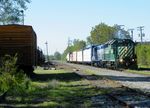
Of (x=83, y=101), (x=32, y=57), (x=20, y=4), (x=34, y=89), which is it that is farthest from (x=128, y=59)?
(x=83, y=101)

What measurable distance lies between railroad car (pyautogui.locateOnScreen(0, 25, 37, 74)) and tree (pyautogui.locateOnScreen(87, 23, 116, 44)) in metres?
112

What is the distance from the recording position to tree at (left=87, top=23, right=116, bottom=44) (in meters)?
145

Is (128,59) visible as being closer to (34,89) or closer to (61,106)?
(34,89)

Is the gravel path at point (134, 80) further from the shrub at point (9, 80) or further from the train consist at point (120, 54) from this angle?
the train consist at point (120, 54)

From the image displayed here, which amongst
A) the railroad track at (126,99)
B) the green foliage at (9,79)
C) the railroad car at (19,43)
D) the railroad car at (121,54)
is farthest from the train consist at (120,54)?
the green foliage at (9,79)

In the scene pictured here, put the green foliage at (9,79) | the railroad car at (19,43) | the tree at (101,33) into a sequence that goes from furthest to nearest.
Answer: the tree at (101,33) → the railroad car at (19,43) → the green foliage at (9,79)

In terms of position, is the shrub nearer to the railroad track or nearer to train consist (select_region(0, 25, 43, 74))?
the railroad track

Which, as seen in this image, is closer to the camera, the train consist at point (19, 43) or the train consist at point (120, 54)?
the train consist at point (19, 43)

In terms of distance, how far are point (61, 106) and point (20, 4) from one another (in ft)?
116

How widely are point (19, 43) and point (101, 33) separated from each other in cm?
11527

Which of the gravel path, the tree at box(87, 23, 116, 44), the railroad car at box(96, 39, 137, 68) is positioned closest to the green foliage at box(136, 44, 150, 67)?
the railroad car at box(96, 39, 137, 68)

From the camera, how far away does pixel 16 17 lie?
171ft

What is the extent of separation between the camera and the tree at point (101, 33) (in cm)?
14462

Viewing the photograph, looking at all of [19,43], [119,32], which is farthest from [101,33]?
[19,43]
